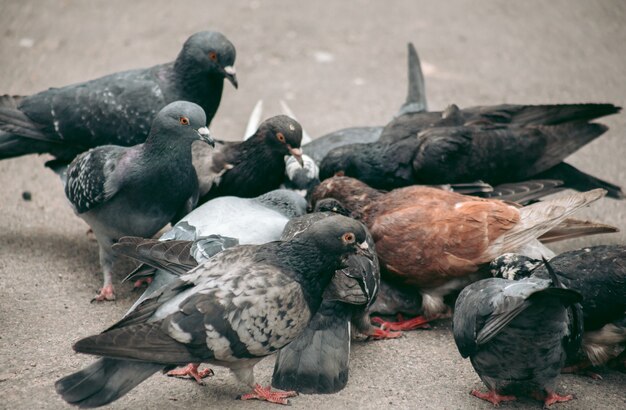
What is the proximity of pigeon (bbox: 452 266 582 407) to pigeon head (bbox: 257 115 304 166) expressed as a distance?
172 cm

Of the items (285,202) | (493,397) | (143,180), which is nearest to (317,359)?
(493,397)

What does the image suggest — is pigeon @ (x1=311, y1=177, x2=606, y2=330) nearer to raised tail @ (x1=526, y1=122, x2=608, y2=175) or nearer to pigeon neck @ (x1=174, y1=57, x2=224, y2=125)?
raised tail @ (x1=526, y1=122, x2=608, y2=175)

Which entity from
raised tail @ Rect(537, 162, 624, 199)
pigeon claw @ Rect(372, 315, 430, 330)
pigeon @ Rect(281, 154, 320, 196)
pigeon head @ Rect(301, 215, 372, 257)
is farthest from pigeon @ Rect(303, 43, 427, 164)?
pigeon head @ Rect(301, 215, 372, 257)

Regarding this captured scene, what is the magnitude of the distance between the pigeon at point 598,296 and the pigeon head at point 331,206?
127cm

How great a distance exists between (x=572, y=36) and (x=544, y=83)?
3.98ft

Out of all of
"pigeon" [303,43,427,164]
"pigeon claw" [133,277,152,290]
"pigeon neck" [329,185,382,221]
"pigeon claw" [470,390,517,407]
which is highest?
"pigeon neck" [329,185,382,221]

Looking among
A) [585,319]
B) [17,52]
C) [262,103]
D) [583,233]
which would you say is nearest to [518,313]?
[585,319]

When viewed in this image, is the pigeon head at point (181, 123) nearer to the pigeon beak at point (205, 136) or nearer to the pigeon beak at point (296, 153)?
the pigeon beak at point (205, 136)

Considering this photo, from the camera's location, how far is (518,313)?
368cm

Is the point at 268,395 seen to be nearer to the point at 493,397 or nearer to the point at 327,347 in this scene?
the point at 327,347

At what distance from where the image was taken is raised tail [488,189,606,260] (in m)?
4.78

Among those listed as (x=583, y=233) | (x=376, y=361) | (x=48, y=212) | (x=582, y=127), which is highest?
(x=582, y=127)

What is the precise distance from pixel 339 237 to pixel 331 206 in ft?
3.65

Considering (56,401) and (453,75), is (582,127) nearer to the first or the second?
(453,75)
